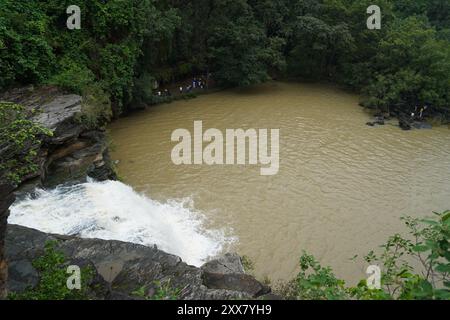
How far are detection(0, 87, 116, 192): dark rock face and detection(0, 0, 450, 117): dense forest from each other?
846 millimetres

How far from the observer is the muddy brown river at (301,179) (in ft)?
36.7

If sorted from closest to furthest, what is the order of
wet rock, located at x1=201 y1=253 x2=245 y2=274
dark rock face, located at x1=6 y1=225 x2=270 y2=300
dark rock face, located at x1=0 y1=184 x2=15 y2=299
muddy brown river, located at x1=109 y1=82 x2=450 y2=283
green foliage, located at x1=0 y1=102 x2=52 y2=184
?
dark rock face, located at x1=0 y1=184 x2=15 y2=299
dark rock face, located at x1=6 y1=225 x2=270 y2=300
green foliage, located at x1=0 y1=102 x2=52 y2=184
wet rock, located at x1=201 y1=253 x2=245 y2=274
muddy brown river, located at x1=109 y1=82 x2=450 y2=283

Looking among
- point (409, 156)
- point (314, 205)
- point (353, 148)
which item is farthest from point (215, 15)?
point (314, 205)

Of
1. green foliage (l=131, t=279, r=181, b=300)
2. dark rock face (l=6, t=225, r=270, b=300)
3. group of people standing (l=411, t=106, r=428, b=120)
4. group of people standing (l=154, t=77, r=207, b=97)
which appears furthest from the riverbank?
group of people standing (l=411, t=106, r=428, b=120)

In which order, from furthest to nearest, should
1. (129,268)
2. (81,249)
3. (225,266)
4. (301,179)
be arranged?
(301,179) → (225,266) → (81,249) → (129,268)

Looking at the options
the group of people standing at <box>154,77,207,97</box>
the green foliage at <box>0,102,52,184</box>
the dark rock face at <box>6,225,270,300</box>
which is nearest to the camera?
the dark rock face at <box>6,225,270,300</box>

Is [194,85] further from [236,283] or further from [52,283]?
[52,283]

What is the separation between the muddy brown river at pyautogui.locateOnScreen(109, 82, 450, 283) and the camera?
1119 centimetres

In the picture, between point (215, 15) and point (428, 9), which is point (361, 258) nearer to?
point (215, 15)

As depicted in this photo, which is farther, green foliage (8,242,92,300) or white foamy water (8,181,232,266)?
white foamy water (8,181,232,266)

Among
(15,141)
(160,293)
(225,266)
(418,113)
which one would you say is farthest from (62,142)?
(418,113)

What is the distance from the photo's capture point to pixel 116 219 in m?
9.78

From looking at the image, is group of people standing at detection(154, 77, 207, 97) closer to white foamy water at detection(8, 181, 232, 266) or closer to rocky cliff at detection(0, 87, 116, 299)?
Answer: rocky cliff at detection(0, 87, 116, 299)

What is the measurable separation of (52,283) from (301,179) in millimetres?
10540
